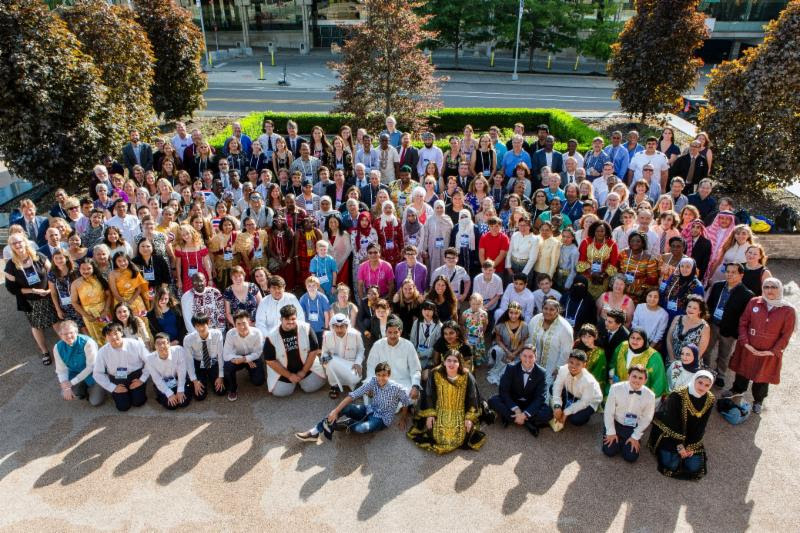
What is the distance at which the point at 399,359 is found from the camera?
693 cm

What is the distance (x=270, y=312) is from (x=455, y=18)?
29.4 m

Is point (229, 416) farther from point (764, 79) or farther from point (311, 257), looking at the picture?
point (764, 79)

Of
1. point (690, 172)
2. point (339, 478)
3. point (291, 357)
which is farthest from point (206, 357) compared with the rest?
point (690, 172)

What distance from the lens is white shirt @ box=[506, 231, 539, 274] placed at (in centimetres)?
835

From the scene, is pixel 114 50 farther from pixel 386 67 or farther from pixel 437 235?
pixel 437 235

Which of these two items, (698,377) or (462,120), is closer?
(698,377)

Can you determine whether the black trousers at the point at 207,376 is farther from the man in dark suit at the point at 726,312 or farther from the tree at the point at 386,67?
the tree at the point at 386,67

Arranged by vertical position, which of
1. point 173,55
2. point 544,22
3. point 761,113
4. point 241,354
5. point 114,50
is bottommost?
point 241,354

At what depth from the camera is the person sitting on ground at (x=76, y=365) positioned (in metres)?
7.02

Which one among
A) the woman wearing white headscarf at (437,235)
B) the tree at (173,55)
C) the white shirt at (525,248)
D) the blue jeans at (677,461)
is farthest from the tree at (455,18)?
the blue jeans at (677,461)

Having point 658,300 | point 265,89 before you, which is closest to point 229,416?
point 658,300

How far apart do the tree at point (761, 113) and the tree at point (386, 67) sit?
291 inches

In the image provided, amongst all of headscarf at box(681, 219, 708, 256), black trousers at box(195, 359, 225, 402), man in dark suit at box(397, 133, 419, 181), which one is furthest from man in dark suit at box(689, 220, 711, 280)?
black trousers at box(195, 359, 225, 402)

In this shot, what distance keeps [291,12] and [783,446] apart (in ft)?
148
